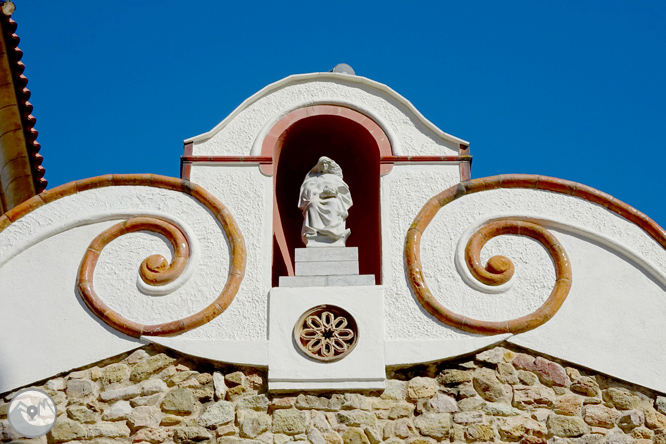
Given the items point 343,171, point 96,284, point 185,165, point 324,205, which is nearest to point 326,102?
point 343,171

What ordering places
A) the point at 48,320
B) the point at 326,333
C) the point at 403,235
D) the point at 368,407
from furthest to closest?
1. the point at 403,235
2. the point at 48,320
3. the point at 326,333
4. the point at 368,407

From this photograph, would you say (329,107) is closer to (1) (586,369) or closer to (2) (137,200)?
(2) (137,200)

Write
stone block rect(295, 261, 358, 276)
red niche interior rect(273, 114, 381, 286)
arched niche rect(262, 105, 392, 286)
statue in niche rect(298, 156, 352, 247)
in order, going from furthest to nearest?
red niche interior rect(273, 114, 381, 286) < arched niche rect(262, 105, 392, 286) < statue in niche rect(298, 156, 352, 247) < stone block rect(295, 261, 358, 276)

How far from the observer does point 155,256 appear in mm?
9625

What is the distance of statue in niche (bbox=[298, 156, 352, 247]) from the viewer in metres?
9.76

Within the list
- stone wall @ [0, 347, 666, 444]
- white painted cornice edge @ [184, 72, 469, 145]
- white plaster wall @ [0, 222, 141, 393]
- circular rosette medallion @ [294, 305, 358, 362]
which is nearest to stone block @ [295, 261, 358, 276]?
circular rosette medallion @ [294, 305, 358, 362]

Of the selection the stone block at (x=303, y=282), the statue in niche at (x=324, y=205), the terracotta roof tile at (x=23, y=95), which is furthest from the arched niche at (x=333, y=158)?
the terracotta roof tile at (x=23, y=95)

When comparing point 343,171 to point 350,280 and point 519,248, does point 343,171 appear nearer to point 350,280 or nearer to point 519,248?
point 350,280

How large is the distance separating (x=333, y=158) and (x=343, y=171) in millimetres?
155

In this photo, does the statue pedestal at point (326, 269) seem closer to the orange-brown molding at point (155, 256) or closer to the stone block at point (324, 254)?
the stone block at point (324, 254)

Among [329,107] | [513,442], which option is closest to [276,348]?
[513,442]

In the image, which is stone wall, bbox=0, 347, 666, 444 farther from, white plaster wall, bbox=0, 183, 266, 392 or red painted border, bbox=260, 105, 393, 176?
red painted border, bbox=260, 105, 393, 176

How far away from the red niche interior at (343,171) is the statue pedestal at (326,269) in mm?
992

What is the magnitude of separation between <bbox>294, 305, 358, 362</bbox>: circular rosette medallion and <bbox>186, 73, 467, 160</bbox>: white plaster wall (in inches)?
66.6
